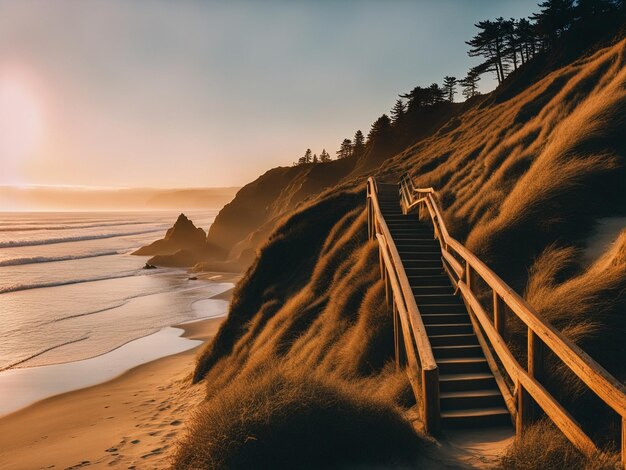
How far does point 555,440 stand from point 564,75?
2399 centimetres

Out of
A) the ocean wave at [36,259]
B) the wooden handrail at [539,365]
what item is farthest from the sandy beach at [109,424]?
the ocean wave at [36,259]

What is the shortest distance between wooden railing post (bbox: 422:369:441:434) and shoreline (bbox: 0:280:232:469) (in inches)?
193

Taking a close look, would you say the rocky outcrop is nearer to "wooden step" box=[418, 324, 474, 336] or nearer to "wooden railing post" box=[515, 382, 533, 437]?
"wooden step" box=[418, 324, 474, 336]

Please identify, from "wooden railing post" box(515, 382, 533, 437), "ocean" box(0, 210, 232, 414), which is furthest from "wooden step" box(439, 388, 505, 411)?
"ocean" box(0, 210, 232, 414)

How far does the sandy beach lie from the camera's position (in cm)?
968

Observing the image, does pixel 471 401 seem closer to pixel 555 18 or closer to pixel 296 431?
pixel 296 431

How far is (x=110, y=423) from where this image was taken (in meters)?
12.6

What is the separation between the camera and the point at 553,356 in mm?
6285

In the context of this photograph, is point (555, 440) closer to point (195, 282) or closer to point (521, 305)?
point (521, 305)

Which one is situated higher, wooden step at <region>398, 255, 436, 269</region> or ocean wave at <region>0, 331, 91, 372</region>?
wooden step at <region>398, 255, 436, 269</region>

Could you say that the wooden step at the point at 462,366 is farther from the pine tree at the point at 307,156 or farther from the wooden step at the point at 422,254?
the pine tree at the point at 307,156

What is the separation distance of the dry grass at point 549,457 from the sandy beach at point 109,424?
6.38 meters

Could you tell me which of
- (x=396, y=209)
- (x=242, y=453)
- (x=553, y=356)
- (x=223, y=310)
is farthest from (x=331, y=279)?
(x=223, y=310)

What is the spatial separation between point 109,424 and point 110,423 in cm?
10
